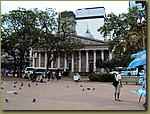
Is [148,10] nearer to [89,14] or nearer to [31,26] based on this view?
[31,26]

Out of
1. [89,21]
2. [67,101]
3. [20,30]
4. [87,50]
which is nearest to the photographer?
[67,101]

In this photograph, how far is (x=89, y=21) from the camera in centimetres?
9119

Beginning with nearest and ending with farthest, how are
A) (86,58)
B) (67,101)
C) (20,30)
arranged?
(67,101) → (20,30) → (86,58)

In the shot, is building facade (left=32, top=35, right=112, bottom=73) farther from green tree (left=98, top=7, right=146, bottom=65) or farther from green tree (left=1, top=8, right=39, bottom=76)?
green tree (left=98, top=7, right=146, bottom=65)

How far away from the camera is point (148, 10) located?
719 centimetres

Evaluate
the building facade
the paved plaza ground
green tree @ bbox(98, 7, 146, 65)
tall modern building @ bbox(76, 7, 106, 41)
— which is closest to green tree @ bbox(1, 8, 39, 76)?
green tree @ bbox(98, 7, 146, 65)

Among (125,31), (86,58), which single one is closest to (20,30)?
(125,31)

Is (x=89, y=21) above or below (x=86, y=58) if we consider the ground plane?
above

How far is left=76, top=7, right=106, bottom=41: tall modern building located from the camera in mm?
86250

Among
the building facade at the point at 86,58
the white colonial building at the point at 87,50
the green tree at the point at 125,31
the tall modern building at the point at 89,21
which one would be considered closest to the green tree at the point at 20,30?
the green tree at the point at 125,31

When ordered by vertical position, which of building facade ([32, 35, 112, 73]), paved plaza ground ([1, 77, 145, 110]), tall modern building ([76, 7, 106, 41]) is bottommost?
paved plaza ground ([1, 77, 145, 110])

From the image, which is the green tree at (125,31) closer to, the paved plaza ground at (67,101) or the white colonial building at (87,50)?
the paved plaza ground at (67,101)

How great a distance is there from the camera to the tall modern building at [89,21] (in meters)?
86.2

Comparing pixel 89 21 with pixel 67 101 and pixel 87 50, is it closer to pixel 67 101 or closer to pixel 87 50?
pixel 87 50
